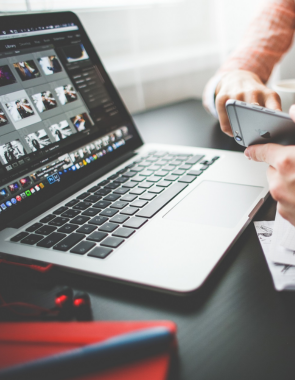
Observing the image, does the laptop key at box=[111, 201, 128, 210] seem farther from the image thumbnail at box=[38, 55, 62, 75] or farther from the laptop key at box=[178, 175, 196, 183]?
the image thumbnail at box=[38, 55, 62, 75]

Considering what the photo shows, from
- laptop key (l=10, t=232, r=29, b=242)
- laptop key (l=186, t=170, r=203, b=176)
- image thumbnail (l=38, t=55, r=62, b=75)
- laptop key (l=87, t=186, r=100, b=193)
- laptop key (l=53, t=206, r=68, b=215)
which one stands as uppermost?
image thumbnail (l=38, t=55, r=62, b=75)

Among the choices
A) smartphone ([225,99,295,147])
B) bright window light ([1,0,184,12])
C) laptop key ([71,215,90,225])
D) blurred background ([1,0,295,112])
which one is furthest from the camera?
blurred background ([1,0,295,112])

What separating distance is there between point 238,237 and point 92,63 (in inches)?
19.6

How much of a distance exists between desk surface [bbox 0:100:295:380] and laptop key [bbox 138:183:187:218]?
13cm

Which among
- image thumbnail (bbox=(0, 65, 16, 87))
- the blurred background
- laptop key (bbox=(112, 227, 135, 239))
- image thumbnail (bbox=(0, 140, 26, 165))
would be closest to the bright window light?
the blurred background

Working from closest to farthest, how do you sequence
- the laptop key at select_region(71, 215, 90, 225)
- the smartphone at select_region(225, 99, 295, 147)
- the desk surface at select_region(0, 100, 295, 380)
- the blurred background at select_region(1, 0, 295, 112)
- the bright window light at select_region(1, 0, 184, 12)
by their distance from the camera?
1. the desk surface at select_region(0, 100, 295, 380)
2. the smartphone at select_region(225, 99, 295, 147)
3. the laptop key at select_region(71, 215, 90, 225)
4. the bright window light at select_region(1, 0, 184, 12)
5. the blurred background at select_region(1, 0, 295, 112)

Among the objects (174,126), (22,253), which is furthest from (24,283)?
(174,126)

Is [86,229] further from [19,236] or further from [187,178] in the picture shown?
[187,178]

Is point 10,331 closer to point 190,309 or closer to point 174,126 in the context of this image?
point 190,309

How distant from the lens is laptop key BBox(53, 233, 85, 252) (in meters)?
0.42

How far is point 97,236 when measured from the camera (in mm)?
438

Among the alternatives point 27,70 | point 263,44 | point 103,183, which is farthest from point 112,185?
point 263,44

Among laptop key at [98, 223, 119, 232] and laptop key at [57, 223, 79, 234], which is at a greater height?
laptop key at [57, 223, 79, 234]

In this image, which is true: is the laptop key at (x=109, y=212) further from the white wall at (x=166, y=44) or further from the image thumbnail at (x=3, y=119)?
the white wall at (x=166, y=44)
